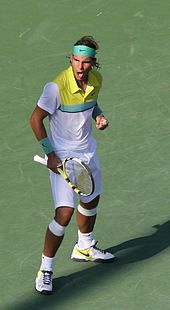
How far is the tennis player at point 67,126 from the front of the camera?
8.72 metres

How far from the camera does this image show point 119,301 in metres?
8.95

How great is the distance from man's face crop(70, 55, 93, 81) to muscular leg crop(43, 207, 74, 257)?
1067 millimetres

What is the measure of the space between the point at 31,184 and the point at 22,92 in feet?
6.19

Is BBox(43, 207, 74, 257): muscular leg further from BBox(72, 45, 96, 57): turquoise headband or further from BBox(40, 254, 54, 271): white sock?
BBox(72, 45, 96, 57): turquoise headband

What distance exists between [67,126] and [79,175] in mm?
403

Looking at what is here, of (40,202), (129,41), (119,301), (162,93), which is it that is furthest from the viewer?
(129,41)

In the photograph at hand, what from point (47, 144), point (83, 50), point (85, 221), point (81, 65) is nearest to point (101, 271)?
point (85, 221)

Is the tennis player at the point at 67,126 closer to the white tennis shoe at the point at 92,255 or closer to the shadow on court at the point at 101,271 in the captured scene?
the shadow on court at the point at 101,271

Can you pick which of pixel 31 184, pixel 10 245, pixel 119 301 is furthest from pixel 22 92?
pixel 119 301

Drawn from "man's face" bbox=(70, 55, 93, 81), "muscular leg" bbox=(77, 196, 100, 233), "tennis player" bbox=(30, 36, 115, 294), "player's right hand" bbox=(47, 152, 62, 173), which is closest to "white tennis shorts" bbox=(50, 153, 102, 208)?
"tennis player" bbox=(30, 36, 115, 294)

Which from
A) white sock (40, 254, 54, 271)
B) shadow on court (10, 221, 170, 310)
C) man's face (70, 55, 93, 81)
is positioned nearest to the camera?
man's face (70, 55, 93, 81)

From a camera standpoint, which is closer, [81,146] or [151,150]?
[81,146]

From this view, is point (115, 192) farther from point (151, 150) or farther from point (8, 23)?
point (8, 23)

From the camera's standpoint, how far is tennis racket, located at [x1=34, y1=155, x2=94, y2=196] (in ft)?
28.9
